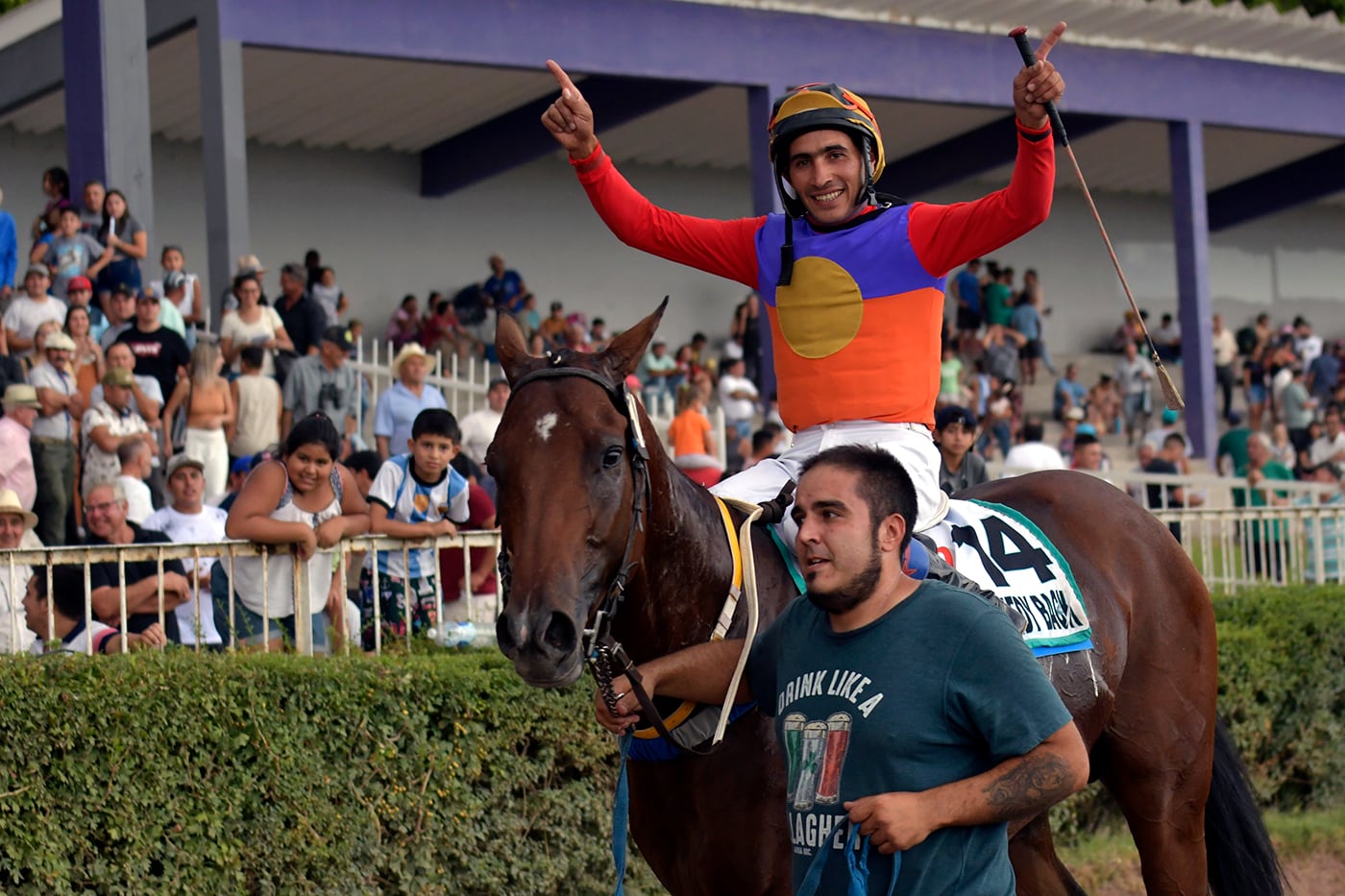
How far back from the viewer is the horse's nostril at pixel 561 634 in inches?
126

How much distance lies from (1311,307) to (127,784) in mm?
28229

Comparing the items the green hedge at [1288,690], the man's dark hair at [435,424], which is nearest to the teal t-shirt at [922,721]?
the man's dark hair at [435,424]

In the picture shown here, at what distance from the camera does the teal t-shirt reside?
2.84 m

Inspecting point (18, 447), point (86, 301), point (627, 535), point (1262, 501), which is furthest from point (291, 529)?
point (1262, 501)

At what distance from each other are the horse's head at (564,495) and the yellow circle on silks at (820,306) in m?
0.68

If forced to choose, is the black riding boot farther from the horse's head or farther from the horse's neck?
the horse's head

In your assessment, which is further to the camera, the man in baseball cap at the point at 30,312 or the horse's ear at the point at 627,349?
the man in baseball cap at the point at 30,312

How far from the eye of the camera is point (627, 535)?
353 cm

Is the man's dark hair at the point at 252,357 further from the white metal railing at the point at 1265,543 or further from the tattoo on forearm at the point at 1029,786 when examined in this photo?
the tattoo on forearm at the point at 1029,786

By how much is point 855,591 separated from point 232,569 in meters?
3.89

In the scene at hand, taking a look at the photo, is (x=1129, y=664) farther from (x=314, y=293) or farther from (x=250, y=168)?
(x=250, y=168)

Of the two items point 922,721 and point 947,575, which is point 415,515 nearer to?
point 947,575

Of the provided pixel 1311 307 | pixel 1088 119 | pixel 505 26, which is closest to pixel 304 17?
pixel 505 26

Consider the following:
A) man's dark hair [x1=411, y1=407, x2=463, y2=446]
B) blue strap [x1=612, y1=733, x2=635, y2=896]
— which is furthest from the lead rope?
man's dark hair [x1=411, y1=407, x2=463, y2=446]
